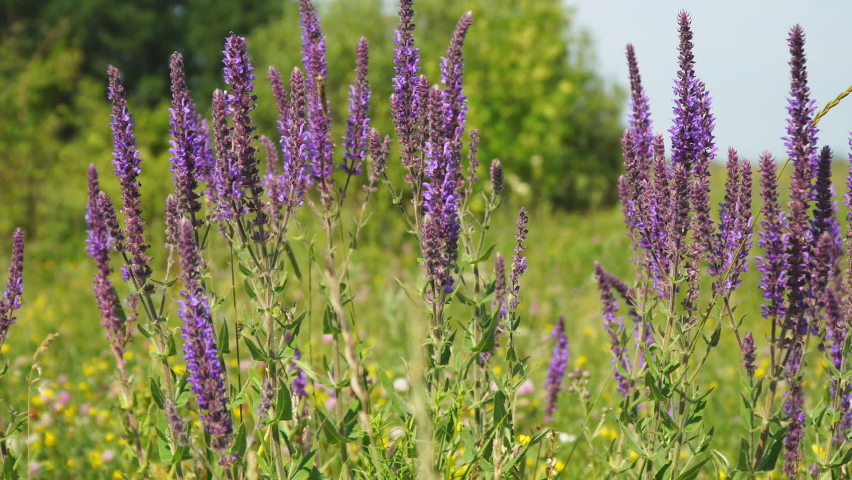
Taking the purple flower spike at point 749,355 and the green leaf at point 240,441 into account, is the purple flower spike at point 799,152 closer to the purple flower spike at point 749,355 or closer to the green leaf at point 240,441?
the purple flower spike at point 749,355

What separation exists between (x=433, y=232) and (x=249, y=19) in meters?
28.6

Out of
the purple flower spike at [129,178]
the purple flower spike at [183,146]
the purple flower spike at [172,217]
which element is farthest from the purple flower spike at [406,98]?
the purple flower spike at [129,178]

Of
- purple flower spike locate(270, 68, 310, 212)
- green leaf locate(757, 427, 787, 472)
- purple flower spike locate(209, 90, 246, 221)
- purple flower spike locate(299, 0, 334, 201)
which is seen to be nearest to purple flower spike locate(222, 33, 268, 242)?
purple flower spike locate(209, 90, 246, 221)

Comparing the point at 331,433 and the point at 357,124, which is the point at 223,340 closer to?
the point at 331,433

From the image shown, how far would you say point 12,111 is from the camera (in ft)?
47.2

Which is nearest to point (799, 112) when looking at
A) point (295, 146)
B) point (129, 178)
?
point (295, 146)

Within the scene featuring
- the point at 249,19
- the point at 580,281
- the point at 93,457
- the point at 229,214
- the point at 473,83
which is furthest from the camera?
the point at 249,19

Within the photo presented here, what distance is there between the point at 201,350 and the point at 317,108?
114 cm

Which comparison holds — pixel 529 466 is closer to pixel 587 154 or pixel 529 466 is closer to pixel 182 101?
pixel 182 101

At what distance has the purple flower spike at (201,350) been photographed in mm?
2215

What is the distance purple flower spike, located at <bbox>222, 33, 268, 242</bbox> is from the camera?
8.75 feet

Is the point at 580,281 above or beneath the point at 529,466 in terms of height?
above

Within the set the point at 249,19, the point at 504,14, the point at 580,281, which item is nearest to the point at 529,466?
the point at 580,281

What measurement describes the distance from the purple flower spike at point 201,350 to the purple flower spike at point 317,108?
0.76 meters
